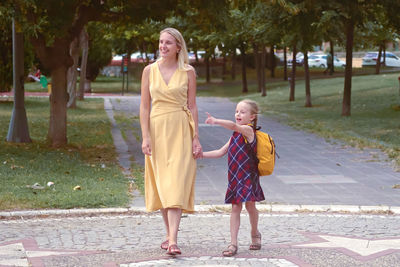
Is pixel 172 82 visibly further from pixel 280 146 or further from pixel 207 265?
pixel 280 146

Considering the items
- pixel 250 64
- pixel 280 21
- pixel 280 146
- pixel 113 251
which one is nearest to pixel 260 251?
pixel 113 251

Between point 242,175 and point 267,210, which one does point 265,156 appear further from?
point 267,210

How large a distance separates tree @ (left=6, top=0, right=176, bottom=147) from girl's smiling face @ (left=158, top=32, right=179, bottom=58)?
8499 millimetres

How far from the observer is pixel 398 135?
17.7m

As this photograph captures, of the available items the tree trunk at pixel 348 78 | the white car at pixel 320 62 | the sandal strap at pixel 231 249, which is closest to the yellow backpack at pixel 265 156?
the sandal strap at pixel 231 249

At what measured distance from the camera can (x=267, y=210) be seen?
8.86 meters

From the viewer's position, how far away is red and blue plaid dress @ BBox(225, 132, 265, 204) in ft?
21.3

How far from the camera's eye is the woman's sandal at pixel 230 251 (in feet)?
20.8

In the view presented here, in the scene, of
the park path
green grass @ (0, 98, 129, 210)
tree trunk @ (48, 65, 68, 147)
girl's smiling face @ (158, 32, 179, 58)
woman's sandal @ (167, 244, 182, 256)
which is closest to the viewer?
woman's sandal @ (167, 244, 182, 256)

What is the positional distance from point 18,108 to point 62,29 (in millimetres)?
2623

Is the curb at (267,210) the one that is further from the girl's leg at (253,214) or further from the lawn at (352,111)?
the lawn at (352,111)

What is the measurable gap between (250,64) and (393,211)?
6040cm

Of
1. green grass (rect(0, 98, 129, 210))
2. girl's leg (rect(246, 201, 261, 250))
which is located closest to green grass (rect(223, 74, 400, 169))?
green grass (rect(0, 98, 129, 210))

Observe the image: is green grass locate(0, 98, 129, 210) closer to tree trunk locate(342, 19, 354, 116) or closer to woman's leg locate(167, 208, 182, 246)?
woman's leg locate(167, 208, 182, 246)
